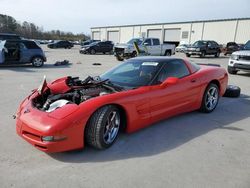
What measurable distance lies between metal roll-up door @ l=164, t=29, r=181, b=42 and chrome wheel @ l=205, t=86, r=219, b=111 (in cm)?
5042

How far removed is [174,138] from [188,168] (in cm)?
99

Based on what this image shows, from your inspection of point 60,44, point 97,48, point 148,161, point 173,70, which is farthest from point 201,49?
point 60,44

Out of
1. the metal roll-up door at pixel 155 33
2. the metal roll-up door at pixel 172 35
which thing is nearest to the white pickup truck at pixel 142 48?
the metal roll-up door at pixel 172 35

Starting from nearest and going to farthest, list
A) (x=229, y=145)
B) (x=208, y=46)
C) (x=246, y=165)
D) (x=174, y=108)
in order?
1. (x=246, y=165)
2. (x=229, y=145)
3. (x=174, y=108)
4. (x=208, y=46)

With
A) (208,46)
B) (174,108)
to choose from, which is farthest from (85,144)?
(208,46)

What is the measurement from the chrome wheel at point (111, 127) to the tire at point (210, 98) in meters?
2.44

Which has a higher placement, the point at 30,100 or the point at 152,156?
the point at 30,100

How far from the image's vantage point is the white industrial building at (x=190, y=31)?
43906 millimetres

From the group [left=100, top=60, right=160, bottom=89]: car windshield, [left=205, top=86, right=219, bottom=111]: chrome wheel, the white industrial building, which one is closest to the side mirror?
[left=100, top=60, right=160, bottom=89]: car windshield

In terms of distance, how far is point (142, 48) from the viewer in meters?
20.9

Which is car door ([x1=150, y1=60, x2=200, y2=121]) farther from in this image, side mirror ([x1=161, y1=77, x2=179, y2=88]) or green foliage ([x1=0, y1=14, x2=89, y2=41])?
green foliage ([x1=0, y1=14, x2=89, y2=41])

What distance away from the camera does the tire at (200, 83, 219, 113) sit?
18.5 ft

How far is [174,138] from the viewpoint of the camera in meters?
4.30

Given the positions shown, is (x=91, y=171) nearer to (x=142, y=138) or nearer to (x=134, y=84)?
(x=142, y=138)
